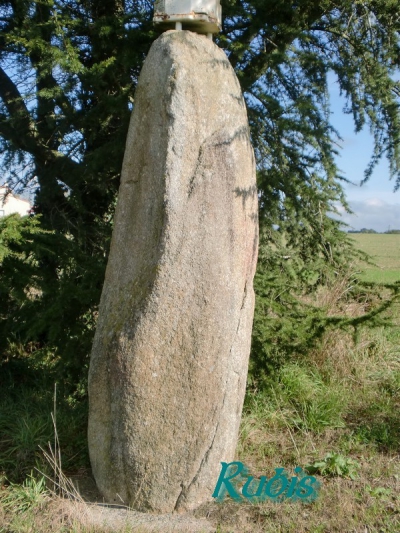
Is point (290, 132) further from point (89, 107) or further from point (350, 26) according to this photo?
point (89, 107)

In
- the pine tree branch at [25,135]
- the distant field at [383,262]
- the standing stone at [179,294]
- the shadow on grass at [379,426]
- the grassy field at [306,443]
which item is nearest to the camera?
the standing stone at [179,294]

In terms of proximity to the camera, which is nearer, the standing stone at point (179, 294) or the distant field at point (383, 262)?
the standing stone at point (179, 294)

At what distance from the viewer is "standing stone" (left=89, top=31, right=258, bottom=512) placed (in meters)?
3.24

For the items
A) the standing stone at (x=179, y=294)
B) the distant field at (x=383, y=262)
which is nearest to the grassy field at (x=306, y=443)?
the standing stone at (x=179, y=294)

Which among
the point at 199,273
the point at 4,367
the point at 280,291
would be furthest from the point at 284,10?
Result: the point at 4,367

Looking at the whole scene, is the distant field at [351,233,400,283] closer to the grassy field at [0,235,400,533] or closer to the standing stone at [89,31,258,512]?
the grassy field at [0,235,400,533]

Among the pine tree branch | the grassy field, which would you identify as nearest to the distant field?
the grassy field

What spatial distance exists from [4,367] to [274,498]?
10.7ft

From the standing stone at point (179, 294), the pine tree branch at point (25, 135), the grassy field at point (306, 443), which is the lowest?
the grassy field at point (306, 443)

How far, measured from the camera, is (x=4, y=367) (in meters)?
5.76

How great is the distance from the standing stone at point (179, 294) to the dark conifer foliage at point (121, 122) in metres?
1.38

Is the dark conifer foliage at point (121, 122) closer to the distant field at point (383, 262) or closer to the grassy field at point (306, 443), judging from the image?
the grassy field at point (306, 443)

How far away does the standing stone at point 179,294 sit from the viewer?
3236 millimetres

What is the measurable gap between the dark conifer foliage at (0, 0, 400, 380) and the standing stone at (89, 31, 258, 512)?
138 centimetres
